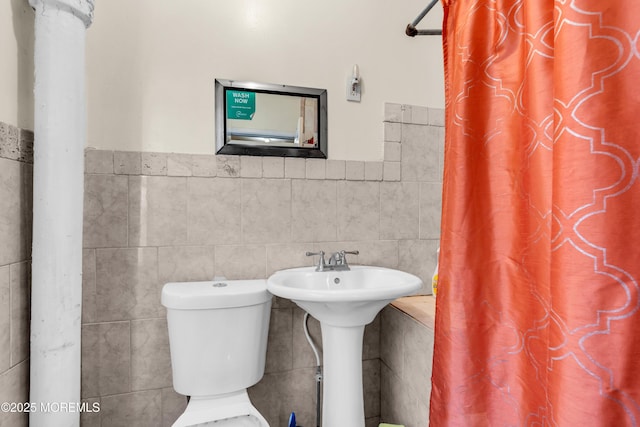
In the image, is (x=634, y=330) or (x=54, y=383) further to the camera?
(x=54, y=383)

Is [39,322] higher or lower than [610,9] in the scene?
lower

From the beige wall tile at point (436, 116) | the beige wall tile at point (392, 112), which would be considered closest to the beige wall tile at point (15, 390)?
the beige wall tile at point (392, 112)

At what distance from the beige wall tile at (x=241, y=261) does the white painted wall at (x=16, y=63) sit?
79cm

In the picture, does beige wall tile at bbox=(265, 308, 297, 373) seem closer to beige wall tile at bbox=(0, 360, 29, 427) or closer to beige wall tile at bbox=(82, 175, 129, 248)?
beige wall tile at bbox=(82, 175, 129, 248)

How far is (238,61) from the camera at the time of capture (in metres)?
1.50

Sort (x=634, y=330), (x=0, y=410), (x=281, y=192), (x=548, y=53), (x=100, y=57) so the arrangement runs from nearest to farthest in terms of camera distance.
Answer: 1. (x=634, y=330)
2. (x=548, y=53)
3. (x=0, y=410)
4. (x=100, y=57)
5. (x=281, y=192)

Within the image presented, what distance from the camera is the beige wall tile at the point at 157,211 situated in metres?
1.39

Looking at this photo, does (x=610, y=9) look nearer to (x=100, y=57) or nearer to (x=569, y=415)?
(x=569, y=415)

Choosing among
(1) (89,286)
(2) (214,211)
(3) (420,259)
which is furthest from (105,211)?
(3) (420,259)

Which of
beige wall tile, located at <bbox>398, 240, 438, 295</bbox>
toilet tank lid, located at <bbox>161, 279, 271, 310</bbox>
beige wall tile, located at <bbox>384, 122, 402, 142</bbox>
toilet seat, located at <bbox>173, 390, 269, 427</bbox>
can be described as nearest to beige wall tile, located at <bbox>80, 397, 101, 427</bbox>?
toilet seat, located at <bbox>173, 390, 269, 427</bbox>

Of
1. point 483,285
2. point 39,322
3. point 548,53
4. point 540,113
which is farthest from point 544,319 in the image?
point 39,322

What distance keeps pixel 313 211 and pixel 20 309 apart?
109 cm

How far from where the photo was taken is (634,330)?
468mm

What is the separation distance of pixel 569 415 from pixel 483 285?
0.32 metres
